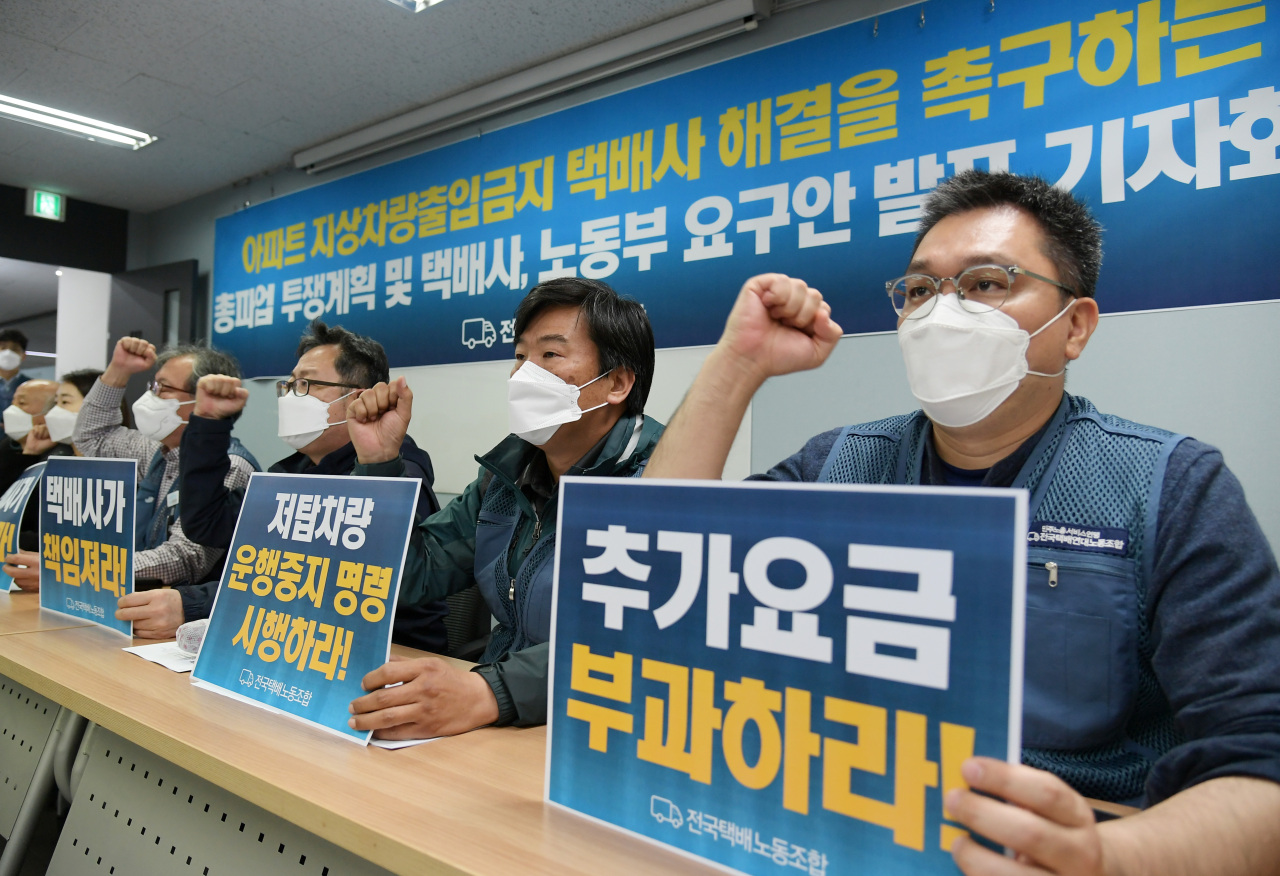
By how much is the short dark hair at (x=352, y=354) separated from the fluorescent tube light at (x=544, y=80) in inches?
61.9

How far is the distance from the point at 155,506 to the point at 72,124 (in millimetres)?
2800

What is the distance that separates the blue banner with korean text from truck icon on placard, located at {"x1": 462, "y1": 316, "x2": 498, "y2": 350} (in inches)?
0.5

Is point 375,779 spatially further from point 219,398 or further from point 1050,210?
point 219,398

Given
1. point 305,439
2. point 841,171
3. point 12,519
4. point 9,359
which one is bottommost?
point 12,519

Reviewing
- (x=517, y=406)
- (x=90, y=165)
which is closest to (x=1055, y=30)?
(x=517, y=406)

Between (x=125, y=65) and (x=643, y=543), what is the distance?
388cm

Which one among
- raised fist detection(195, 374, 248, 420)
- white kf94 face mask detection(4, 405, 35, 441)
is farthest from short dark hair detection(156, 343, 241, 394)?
white kf94 face mask detection(4, 405, 35, 441)

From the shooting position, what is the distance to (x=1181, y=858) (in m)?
0.63

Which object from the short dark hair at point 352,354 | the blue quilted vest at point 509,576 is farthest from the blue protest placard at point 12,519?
the blue quilted vest at point 509,576

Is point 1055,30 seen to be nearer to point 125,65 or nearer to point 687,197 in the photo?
point 687,197

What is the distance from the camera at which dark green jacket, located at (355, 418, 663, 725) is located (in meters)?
1.42

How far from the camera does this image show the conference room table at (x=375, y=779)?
724 millimetres

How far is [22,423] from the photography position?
3.71 metres

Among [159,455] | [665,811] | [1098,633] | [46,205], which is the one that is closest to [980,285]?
[1098,633]
